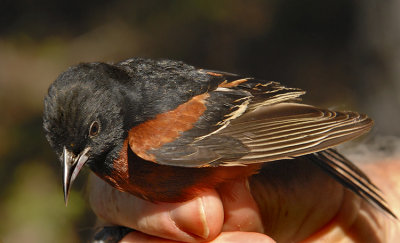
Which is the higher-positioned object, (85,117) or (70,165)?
(85,117)

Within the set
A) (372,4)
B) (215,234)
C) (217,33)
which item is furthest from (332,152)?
(217,33)

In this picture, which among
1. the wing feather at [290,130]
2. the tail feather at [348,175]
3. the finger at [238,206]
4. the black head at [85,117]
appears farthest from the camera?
the tail feather at [348,175]

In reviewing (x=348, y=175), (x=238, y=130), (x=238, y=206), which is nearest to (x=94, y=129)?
(x=238, y=130)

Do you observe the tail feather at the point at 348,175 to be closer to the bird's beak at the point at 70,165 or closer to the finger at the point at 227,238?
the finger at the point at 227,238

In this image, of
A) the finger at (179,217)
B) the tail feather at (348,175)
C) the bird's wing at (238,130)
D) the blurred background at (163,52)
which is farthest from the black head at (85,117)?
the blurred background at (163,52)

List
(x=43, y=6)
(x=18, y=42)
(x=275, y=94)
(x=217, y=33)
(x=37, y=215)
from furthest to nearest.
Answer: (x=217, y=33)
(x=43, y=6)
(x=18, y=42)
(x=37, y=215)
(x=275, y=94)

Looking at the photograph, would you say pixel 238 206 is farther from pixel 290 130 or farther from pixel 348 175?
pixel 348 175

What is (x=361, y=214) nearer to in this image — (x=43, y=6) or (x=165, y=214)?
(x=165, y=214)
